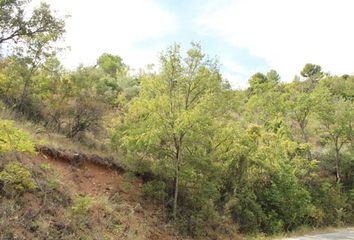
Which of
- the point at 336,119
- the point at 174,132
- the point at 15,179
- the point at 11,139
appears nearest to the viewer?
the point at 11,139

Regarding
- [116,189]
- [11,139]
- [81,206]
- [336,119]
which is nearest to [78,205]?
[81,206]

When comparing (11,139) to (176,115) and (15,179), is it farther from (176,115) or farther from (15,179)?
(176,115)

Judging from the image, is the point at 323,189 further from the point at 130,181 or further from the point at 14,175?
the point at 14,175

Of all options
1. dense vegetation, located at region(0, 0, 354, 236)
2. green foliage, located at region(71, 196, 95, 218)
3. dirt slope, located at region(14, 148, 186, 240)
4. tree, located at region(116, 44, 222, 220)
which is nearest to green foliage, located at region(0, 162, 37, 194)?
dense vegetation, located at region(0, 0, 354, 236)

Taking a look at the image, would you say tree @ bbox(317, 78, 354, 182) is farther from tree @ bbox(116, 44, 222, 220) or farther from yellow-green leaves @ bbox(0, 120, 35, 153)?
yellow-green leaves @ bbox(0, 120, 35, 153)

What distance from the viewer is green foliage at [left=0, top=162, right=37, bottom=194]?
11219 millimetres

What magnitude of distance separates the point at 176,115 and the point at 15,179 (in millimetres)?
7269

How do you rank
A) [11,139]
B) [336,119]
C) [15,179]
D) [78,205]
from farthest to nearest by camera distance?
[336,119], [78,205], [15,179], [11,139]

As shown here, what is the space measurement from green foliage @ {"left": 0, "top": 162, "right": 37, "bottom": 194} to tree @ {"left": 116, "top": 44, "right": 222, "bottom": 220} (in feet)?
17.8

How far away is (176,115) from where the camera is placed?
16766 mm

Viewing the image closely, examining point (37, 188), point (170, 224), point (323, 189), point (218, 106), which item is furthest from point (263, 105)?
point (37, 188)

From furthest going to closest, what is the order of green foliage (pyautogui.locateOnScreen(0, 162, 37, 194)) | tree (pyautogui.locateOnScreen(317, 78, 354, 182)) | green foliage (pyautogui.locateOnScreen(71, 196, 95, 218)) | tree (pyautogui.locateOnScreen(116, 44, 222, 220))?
tree (pyautogui.locateOnScreen(317, 78, 354, 182)), tree (pyautogui.locateOnScreen(116, 44, 222, 220)), green foliage (pyautogui.locateOnScreen(71, 196, 95, 218)), green foliage (pyautogui.locateOnScreen(0, 162, 37, 194))

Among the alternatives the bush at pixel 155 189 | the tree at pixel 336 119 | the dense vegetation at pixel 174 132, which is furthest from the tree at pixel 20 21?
the tree at pixel 336 119

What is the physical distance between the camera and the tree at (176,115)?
1658 centimetres
